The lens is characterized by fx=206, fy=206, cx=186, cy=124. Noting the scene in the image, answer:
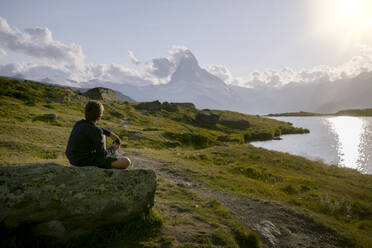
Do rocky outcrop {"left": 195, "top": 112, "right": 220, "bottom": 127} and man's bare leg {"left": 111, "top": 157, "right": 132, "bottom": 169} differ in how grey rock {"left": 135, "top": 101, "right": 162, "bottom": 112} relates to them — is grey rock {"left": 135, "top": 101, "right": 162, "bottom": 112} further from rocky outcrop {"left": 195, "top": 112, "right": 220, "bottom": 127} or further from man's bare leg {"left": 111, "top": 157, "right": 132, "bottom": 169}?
man's bare leg {"left": 111, "top": 157, "right": 132, "bottom": 169}

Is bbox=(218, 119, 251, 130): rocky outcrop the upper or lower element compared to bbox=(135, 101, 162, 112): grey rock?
lower

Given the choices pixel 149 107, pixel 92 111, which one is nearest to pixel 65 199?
pixel 92 111

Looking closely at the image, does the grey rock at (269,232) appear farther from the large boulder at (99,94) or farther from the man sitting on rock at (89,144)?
the large boulder at (99,94)

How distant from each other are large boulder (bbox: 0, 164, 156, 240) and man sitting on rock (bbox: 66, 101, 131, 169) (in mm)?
873

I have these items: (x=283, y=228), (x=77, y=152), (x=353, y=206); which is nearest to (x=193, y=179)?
(x=283, y=228)

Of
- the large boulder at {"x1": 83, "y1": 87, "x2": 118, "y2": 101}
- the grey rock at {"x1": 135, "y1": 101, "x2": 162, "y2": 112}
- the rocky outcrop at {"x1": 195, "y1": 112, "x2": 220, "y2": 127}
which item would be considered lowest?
the rocky outcrop at {"x1": 195, "y1": 112, "x2": 220, "y2": 127}

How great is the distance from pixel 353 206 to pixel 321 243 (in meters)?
9.74

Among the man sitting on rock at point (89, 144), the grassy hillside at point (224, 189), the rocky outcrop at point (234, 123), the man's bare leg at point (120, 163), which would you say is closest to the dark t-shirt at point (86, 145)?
the man sitting on rock at point (89, 144)

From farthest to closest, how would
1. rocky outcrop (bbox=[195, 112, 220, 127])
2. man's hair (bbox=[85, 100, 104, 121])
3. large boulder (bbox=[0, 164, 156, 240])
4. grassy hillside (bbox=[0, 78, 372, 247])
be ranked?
rocky outcrop (bbox=[195, 112, 220, 127])
grassy hillside (bbox=[0, 78, 372, 247])
man's hair (bbox=[85, 100, 104, 121])
large boulder (bbox=[0, 164, 156, 240])

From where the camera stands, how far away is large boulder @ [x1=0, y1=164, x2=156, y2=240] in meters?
5.79

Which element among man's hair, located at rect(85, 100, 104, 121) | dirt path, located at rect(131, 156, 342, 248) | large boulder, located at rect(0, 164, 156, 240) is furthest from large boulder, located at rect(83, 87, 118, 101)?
large boulder, located at rect(0, 164, 156, 240)

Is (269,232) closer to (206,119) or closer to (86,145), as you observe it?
(86,145)

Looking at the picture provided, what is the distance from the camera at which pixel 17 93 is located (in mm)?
51406

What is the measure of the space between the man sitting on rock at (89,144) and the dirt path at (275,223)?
6.88 m
